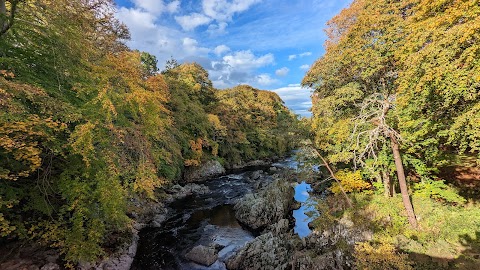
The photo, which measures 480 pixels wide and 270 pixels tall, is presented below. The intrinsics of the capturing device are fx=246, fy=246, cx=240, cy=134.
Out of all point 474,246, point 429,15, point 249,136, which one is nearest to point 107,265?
point 474,246

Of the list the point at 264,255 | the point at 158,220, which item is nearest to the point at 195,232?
the point at 158,220

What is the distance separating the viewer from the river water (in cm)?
1208

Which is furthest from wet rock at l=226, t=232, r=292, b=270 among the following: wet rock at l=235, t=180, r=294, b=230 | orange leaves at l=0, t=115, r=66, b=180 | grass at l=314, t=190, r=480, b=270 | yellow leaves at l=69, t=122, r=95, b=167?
orange leaves at l=0, t=115, r=66, b=180

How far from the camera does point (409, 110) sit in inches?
412

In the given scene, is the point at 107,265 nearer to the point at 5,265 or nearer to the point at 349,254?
the point at 5,265

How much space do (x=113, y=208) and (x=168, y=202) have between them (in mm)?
12611

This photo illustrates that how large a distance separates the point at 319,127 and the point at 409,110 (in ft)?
19.8

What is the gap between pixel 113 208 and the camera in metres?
8.45

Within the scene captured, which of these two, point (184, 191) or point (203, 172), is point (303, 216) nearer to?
point (184, 191)

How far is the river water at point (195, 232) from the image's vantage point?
39.6 ft

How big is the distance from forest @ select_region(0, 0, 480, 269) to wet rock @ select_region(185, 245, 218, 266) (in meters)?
2.13

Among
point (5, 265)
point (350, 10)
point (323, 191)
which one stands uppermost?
point (350, 10)

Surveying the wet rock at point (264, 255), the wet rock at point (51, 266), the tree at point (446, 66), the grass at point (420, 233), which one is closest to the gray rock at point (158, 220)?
the wet rock at point (264, 255)

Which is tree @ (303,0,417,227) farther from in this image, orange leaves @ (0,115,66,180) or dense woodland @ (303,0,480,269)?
orange leaves @ (0,115,66,180)
